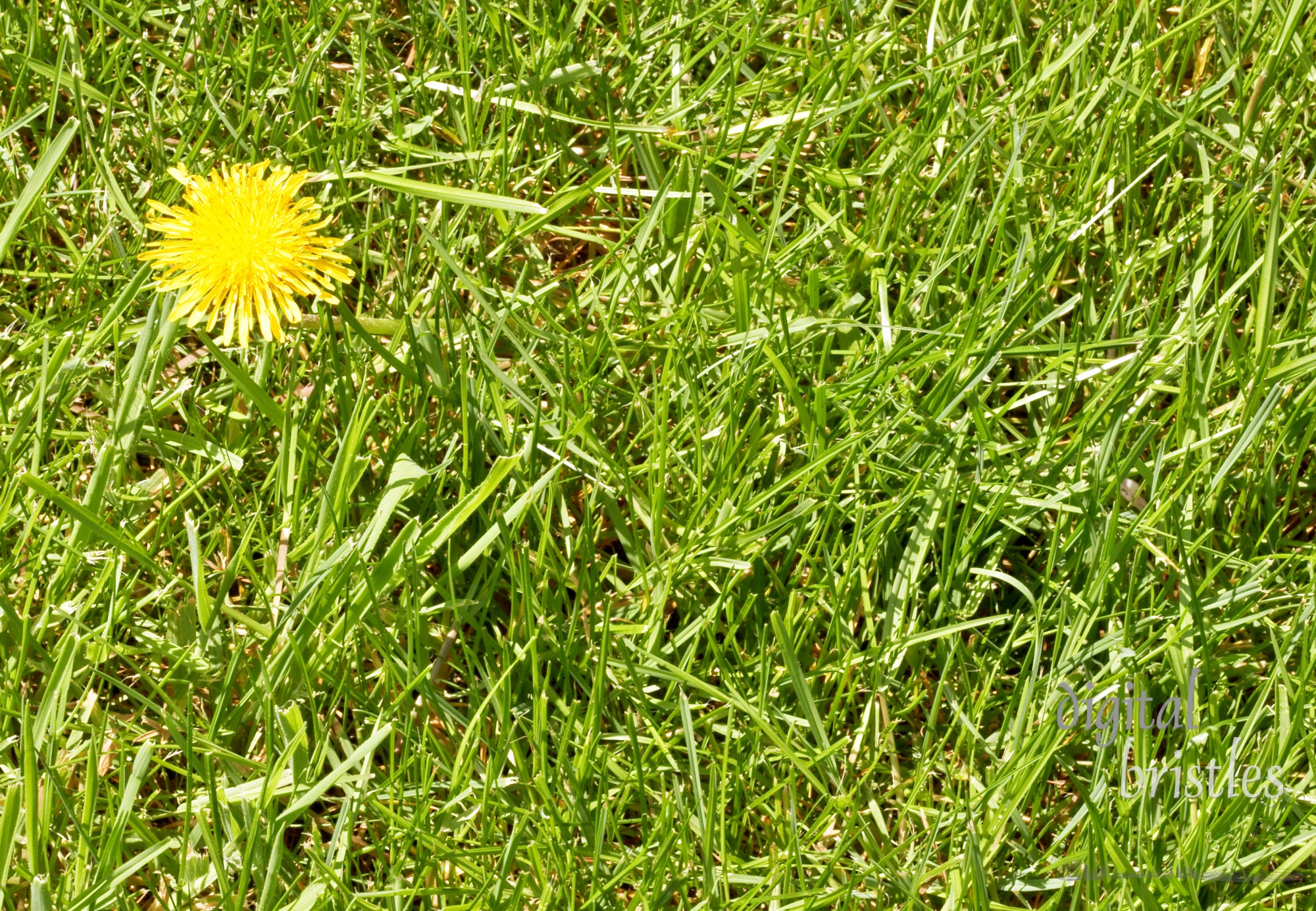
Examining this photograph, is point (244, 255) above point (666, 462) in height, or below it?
above

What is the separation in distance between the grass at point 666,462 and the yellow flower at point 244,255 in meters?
0.13

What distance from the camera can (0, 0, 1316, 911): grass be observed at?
1.81 metres

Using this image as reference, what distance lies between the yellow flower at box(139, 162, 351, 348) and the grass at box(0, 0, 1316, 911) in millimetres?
131

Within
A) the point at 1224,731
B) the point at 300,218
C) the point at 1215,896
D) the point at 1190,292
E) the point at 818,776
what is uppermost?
the point at 300,218

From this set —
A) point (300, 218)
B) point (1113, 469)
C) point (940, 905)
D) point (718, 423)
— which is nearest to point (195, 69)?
point (300, 218)

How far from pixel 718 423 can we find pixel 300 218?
70 cm

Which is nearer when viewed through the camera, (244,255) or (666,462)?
(244,255)

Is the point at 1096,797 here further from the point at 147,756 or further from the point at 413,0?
the point at 413,0

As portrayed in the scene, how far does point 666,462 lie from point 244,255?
69 centimetres

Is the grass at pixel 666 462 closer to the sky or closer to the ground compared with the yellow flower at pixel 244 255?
closer to the ground

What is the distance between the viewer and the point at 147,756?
1.71 metres

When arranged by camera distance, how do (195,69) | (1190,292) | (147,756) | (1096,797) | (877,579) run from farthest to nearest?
(195,69) < (1190,292) < (877,579) < (1096,797) < (147,756)

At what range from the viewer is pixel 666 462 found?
1964mm

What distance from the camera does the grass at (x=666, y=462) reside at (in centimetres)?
181
